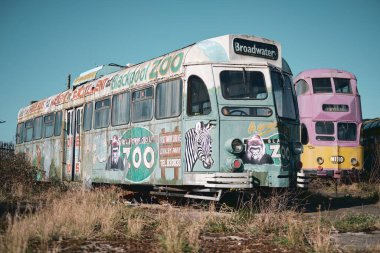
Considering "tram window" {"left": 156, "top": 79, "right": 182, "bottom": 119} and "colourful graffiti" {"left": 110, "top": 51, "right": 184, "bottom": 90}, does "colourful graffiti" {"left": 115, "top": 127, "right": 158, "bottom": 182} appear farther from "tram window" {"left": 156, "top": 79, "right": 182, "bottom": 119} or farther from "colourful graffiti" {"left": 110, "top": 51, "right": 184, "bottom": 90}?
"colourful graffiti" {"left": 110, "top": 51, "right": 184, "bottom": 90}

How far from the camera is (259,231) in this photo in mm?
5977

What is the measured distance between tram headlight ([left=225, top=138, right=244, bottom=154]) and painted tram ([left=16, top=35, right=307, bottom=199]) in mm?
26

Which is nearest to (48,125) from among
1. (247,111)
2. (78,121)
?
(78,121)

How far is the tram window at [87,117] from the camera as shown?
40.5ft

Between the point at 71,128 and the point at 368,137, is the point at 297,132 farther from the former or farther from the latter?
the point at 368,137

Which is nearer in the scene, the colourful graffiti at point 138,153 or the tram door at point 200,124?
the tram door at point 200,124

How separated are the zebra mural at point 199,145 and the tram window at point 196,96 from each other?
14.2 inches

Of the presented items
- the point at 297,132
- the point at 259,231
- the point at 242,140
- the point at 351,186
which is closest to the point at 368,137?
the point at 351,186

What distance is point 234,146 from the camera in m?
8.09

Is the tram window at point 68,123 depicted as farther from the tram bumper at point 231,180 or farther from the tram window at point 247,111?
the tram bumper at point 231,180

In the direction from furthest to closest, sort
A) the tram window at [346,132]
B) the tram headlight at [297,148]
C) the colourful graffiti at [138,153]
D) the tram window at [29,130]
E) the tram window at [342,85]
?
the tram window at [29,130] < the tram window at [342,85] < the tram window at [346,132] < the colourful graffiti at [138,153] < the tram headlight at [297,148]

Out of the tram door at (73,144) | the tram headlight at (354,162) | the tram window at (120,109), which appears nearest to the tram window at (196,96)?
the tram window at (120,109)

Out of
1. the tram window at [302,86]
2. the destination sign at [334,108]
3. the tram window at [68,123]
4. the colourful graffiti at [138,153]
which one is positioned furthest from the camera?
the tram window at [302,86]

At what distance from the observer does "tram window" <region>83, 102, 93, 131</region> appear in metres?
12.4
